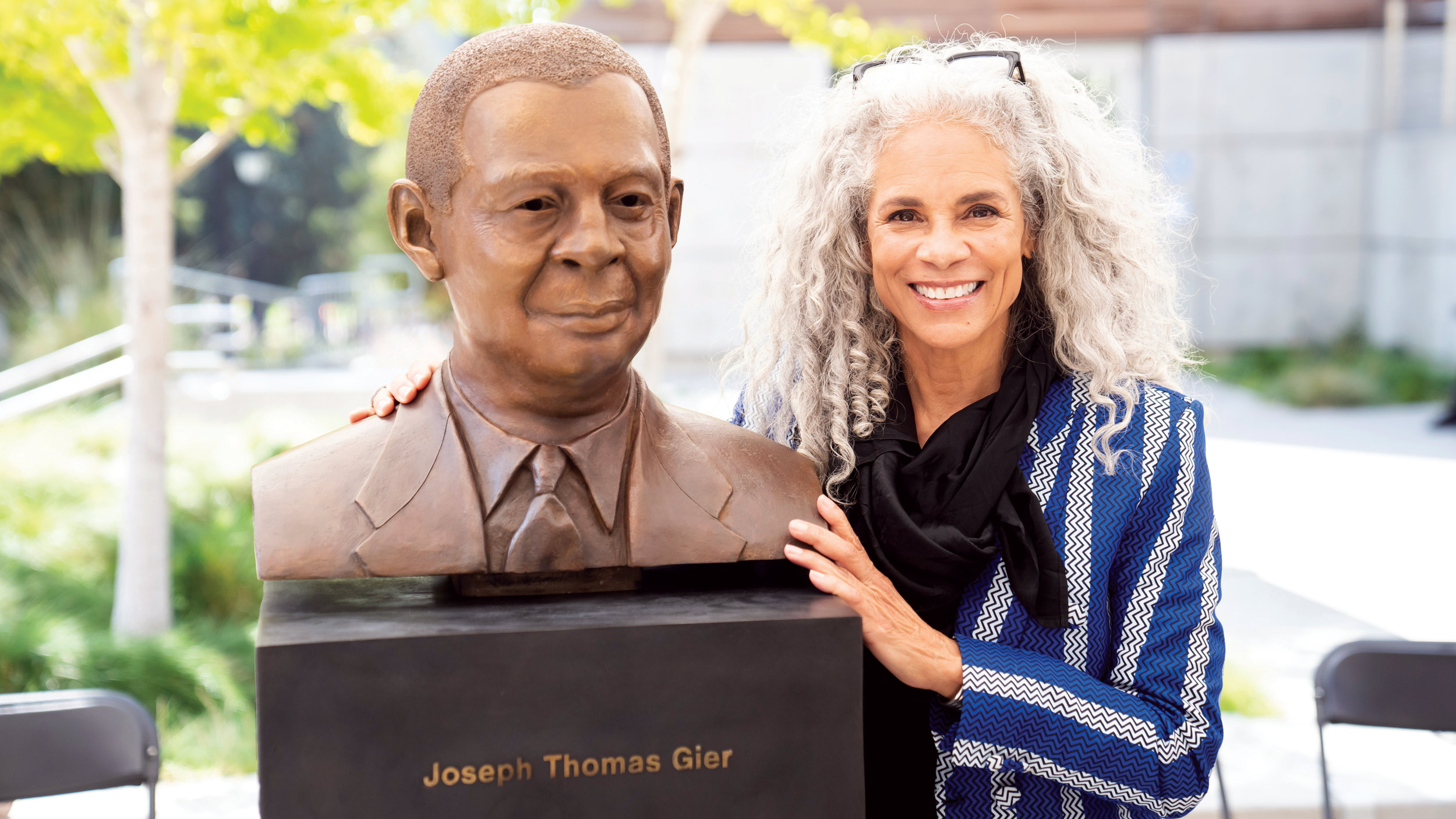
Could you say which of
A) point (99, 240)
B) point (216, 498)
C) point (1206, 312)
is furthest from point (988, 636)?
point (99, 240)

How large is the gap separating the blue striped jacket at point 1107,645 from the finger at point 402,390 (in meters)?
0.97

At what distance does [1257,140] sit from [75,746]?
12.2 metres

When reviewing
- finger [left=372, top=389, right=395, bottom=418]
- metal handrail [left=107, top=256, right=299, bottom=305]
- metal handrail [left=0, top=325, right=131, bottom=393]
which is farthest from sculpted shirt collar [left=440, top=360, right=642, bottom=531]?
metal handrail [left=107, top=256, right=299, bottom=305]

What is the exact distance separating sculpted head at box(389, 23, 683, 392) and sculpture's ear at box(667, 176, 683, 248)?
130 mm

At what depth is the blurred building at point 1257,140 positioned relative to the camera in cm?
1155

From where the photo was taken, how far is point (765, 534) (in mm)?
1945

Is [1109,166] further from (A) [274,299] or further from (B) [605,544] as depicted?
(A) [274,299]

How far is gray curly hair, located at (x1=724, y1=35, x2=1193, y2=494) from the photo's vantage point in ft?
7.09

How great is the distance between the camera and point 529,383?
185 cm

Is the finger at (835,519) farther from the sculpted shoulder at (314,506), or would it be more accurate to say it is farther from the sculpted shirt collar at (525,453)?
the sculpted shoulder at (314,506)

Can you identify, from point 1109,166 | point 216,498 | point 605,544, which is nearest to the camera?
point 605,544

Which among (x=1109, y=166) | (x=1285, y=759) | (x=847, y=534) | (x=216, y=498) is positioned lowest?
(x=1285, y=759)

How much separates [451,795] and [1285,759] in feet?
10.6

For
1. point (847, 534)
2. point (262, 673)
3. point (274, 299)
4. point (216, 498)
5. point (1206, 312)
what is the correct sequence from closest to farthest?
point (262, 673), point (847, 534), point (216, 498), point (1206, 312), point (274, 299)
